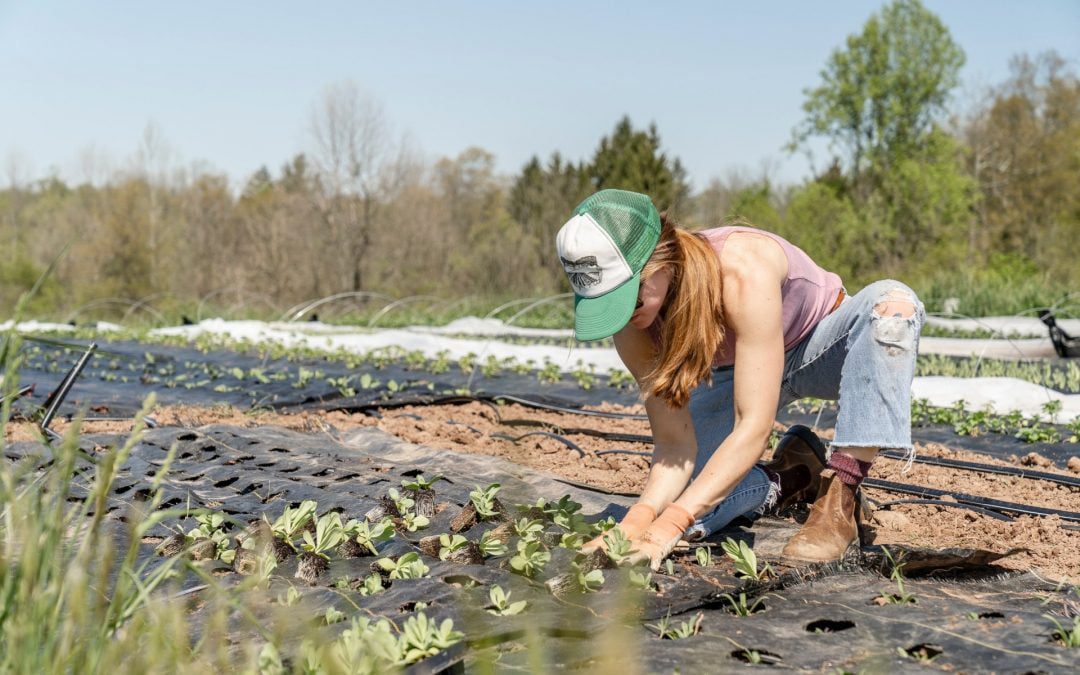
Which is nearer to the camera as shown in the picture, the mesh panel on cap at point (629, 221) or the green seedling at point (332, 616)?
the green seedling at point (332, 616)

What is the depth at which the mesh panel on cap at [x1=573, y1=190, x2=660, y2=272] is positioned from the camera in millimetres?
2240

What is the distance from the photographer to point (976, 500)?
3.33 meters

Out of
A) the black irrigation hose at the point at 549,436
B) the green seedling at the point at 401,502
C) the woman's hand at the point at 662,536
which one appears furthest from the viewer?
the black irrigation hose at the point at 549,436

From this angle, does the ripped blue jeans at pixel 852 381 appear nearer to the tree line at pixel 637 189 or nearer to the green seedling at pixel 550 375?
the green seedling at pixel 550 375

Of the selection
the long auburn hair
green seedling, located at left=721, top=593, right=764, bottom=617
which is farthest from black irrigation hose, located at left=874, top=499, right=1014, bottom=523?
green seedling, located at left=721, top=593, right=764, bottom=617

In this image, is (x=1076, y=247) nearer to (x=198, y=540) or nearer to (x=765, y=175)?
(x=765, y=175)

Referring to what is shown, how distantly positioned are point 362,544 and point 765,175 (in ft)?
105

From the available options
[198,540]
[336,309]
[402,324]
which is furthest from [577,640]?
[336,309]

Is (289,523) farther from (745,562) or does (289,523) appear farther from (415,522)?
(745,562)

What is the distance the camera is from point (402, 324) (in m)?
16.0

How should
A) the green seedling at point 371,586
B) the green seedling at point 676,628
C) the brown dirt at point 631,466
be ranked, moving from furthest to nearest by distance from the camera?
the brown dirt at point 631,466
the green seedling at point 371,586
the green seedling at point 676,628

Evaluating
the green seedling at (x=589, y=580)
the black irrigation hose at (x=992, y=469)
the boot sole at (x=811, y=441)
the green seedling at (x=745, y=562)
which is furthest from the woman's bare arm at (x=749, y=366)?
the black irrigation hose at (x=992, y=469)

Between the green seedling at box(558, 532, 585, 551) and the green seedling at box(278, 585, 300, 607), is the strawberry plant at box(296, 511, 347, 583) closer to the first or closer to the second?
the green seedling at box(278, 585, 300, 607)

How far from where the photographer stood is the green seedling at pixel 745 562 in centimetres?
212
